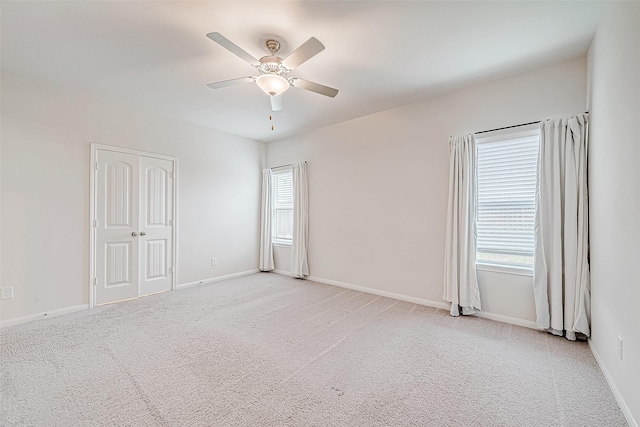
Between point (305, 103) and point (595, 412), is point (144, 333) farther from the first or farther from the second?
point (595, 412)

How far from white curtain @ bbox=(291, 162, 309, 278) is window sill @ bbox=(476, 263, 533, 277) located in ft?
9.13

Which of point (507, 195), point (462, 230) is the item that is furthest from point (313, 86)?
point (507, 195)

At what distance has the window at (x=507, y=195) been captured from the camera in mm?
2857

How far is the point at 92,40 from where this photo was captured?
91.9 inches

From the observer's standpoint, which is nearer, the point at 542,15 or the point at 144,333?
the point at 542,15

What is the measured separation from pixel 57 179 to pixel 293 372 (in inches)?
140

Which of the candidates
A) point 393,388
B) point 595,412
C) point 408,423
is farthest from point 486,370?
point 408,423

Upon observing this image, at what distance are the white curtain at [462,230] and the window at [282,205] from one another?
3.00 meters

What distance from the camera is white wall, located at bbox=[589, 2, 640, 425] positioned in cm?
153

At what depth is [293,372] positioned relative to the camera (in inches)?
79.6

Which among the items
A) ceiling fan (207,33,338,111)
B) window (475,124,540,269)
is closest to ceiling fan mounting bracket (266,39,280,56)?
ceiling fan (207,33,338,111)

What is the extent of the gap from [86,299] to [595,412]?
502 centimetres

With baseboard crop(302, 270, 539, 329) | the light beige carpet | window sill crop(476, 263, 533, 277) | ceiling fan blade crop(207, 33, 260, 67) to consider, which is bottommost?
the light beige carpet

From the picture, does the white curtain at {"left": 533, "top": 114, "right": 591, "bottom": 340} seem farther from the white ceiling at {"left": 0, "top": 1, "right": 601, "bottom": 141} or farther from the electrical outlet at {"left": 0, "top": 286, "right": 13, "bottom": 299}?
the electrical outlet at {"left": 0, "top": 286, "right": 13, "bottom": 299}
